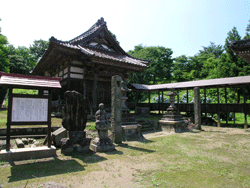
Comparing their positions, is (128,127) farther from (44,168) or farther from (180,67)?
(180,67)

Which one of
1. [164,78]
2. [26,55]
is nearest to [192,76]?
[164,78]

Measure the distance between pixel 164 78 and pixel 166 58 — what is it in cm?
394

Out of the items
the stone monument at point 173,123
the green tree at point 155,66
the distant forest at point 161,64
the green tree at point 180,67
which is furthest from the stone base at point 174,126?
the green tree at point 180,67

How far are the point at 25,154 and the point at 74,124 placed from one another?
63.3 inches

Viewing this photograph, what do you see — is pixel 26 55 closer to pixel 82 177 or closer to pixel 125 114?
pixel 125 114

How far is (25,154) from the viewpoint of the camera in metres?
4.72

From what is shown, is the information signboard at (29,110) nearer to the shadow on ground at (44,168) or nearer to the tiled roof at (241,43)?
the shadow on ground at (44,168)

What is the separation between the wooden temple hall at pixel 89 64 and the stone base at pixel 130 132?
439 cm

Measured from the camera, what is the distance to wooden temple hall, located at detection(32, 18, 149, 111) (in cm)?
1134

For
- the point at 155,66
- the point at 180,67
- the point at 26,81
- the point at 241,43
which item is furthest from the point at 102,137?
the point at 180,67

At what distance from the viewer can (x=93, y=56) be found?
10.8 metres

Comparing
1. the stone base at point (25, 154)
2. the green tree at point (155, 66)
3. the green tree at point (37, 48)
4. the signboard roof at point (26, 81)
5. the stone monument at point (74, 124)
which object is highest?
the green tree at point (37, 48)

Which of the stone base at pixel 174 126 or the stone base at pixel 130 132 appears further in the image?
the stone base at pixel 174 126

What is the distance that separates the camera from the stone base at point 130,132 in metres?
8.06
